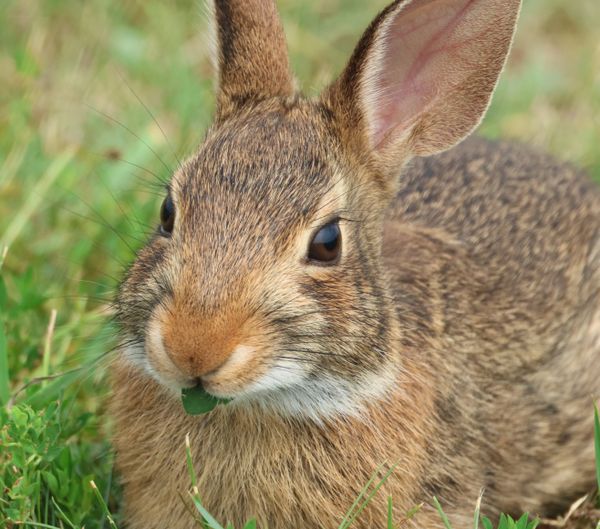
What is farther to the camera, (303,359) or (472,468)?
(472,468)

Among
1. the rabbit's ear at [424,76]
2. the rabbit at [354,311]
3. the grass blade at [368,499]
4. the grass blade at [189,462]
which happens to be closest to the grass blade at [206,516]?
the grass blade at [189,462]

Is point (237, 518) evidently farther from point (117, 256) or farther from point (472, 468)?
point (117, 256)

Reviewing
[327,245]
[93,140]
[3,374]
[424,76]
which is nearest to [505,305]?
[424,76]

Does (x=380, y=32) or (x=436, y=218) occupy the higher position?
(x=380, y=32)

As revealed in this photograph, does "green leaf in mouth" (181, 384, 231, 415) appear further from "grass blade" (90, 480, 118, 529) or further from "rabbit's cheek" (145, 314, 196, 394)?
"grass blade" (90, 480, 118, 529)

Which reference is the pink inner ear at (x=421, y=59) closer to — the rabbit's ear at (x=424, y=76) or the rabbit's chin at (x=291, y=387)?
the rabbit's ear at (x=424, y=76)

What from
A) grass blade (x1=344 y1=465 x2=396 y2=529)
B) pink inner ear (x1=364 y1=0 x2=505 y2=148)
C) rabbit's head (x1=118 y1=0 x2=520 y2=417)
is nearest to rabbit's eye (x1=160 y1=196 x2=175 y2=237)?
rabbit's head (x1=118 y1=0 x2=520 y2=417)

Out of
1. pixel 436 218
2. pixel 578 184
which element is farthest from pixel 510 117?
pixel 436 218
